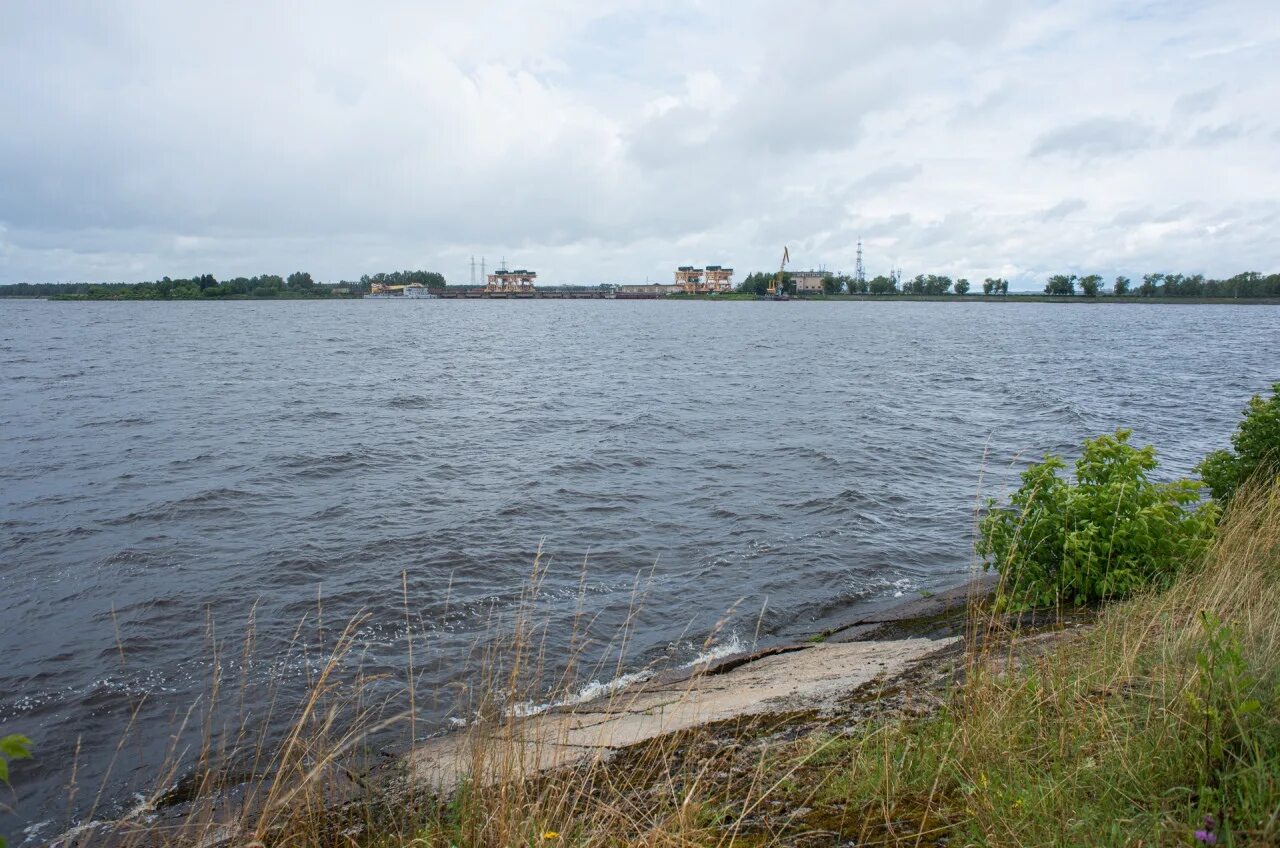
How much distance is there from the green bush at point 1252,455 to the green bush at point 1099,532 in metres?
2.92

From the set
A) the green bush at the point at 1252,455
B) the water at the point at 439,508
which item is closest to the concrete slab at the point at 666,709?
the water at the point at 439,508

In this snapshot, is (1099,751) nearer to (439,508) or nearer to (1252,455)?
(1252,455)

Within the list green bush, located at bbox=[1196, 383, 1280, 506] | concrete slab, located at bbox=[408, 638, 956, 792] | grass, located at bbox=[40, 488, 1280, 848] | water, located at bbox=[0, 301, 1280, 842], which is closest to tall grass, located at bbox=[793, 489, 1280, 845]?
grass, located at bbox=[40, 488, 1280, 848]

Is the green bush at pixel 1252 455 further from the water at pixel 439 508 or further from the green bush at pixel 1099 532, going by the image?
the water at pixel 439 508

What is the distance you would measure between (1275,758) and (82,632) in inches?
510

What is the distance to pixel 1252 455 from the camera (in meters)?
11.6

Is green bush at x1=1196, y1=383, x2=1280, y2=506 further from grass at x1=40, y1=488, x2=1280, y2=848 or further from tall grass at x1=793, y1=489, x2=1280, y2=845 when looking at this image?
tall grass at x1=793, y1=489, x2=1280, y2=845

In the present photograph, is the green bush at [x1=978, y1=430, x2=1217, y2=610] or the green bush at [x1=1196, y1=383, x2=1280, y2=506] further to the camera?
the green bush at [x1=1196, y1=383, x2=1280, y2=506]

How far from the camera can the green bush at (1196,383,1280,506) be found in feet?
36.7

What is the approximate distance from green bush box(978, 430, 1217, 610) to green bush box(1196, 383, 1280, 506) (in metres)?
2.92

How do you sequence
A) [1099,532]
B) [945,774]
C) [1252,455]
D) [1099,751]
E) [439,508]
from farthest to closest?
[439,508]
[1252,455]
[1099,532]
[945,774]
[1099,751]

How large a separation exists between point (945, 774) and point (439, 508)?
13.8 meters

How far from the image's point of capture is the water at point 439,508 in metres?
9.88

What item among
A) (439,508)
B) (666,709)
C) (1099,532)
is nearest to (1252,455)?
(1099,532)
